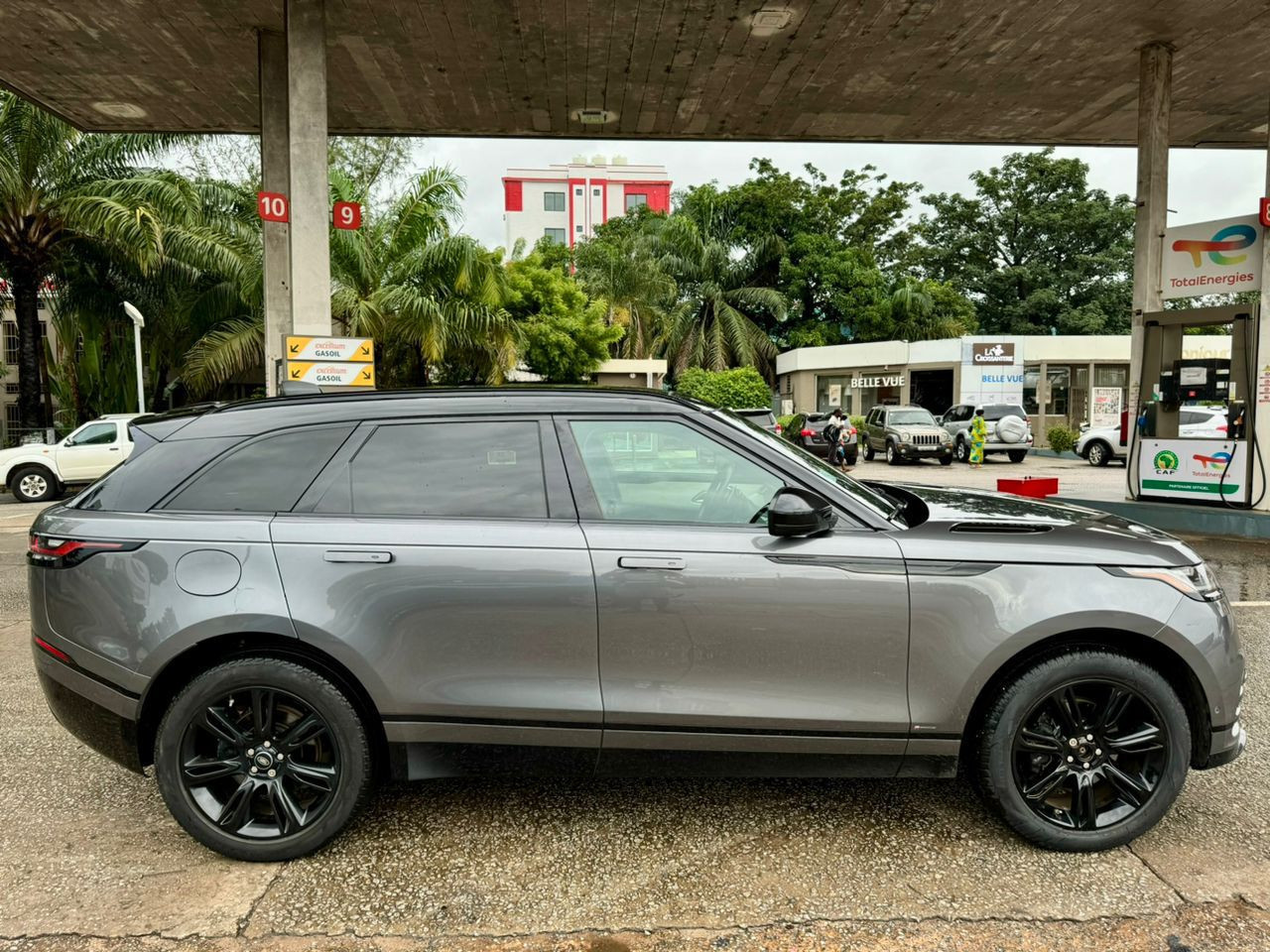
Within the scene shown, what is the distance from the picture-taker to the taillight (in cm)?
315

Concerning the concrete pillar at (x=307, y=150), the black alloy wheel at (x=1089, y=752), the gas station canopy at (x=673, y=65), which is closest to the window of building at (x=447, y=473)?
the black alloy wheel at (x=1089, y=752)

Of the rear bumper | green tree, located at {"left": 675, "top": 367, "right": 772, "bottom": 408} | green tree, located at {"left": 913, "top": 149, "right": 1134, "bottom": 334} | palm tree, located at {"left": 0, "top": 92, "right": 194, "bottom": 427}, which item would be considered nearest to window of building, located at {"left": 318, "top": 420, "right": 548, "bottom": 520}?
Result: the rear bumper

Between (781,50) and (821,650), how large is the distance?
1092 centimetres

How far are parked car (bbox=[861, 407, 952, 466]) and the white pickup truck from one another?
750 inches

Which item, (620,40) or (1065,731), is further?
(620,40)

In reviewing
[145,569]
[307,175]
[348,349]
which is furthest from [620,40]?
[145,569]

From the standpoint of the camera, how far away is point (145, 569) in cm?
311

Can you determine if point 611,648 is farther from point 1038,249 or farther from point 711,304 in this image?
point 1038,249

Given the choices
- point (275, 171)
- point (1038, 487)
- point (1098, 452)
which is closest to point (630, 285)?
point (1098, 452)

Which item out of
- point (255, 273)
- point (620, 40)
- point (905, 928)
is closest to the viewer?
point (905, 928)

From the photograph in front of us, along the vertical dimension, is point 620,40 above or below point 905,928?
above

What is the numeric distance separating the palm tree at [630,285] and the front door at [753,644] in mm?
33450

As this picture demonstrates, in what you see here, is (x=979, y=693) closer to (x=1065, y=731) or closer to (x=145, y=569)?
(x=1065, y=731)

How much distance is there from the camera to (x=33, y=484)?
55.2 ft
